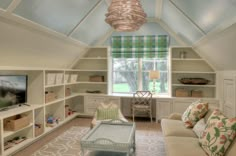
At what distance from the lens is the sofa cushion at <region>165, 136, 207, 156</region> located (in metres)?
2.26

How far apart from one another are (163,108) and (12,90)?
11.8 ft

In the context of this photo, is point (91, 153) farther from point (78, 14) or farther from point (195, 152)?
point (78, 14)

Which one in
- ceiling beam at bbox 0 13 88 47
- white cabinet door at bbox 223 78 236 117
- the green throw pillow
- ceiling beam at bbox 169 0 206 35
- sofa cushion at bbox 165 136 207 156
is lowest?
sofa cushion at bbox 165 136 207 156

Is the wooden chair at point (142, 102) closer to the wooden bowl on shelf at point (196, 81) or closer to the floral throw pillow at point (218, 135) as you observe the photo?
the wooden bowl on shelf at point (196, 81)

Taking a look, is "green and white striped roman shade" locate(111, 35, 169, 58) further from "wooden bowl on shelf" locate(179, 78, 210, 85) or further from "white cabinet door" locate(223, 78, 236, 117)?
"white cabinet door" locate(223, 78, 236, 117)

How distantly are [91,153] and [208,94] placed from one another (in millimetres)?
3808

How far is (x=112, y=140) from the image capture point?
108 inches

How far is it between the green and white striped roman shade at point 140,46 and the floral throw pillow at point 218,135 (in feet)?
11.8

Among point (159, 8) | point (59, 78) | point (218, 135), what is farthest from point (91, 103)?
point (218, 135)

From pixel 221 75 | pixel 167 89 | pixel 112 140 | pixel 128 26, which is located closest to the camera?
pixel 128 26

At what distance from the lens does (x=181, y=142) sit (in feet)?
8.57

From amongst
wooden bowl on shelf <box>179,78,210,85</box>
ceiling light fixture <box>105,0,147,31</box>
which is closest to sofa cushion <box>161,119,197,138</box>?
ceiling light fixture <box>105,0,147,31</box>

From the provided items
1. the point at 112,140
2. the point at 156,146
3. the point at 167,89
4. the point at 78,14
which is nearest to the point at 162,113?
the point at 167,89

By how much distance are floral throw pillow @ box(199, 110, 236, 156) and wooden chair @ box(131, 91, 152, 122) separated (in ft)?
9.79
